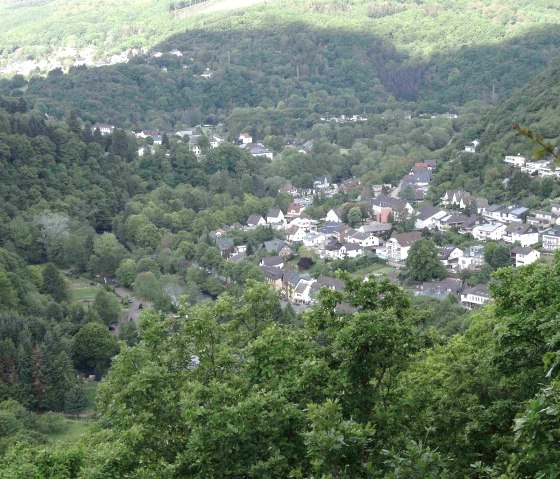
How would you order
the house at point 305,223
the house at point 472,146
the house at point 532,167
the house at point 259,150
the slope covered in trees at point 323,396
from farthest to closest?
the house at point 259,150, the house at point 472,146, the house at point 305,223, the house at point 532,167, the slope covered in trees at point 323,396

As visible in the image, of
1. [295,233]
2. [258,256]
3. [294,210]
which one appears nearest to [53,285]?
[258,256]

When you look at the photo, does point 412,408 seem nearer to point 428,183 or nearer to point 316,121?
point 428,183

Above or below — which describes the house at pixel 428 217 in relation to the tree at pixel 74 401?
below

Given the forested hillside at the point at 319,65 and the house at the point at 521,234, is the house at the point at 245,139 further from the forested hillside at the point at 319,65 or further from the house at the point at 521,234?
the house at the point at 521,234

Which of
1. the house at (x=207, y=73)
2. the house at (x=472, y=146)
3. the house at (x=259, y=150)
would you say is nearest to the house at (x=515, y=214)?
the house at (x=472, y=146)

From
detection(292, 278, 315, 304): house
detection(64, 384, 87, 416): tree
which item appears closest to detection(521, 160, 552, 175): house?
detection(292, 278, 315, 304): house

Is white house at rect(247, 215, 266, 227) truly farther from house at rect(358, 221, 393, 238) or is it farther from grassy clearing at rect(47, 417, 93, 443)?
grassy clearing at rect(47, 417, 93, 443)

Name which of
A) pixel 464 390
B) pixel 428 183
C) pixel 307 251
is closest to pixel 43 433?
pixel 464 390
